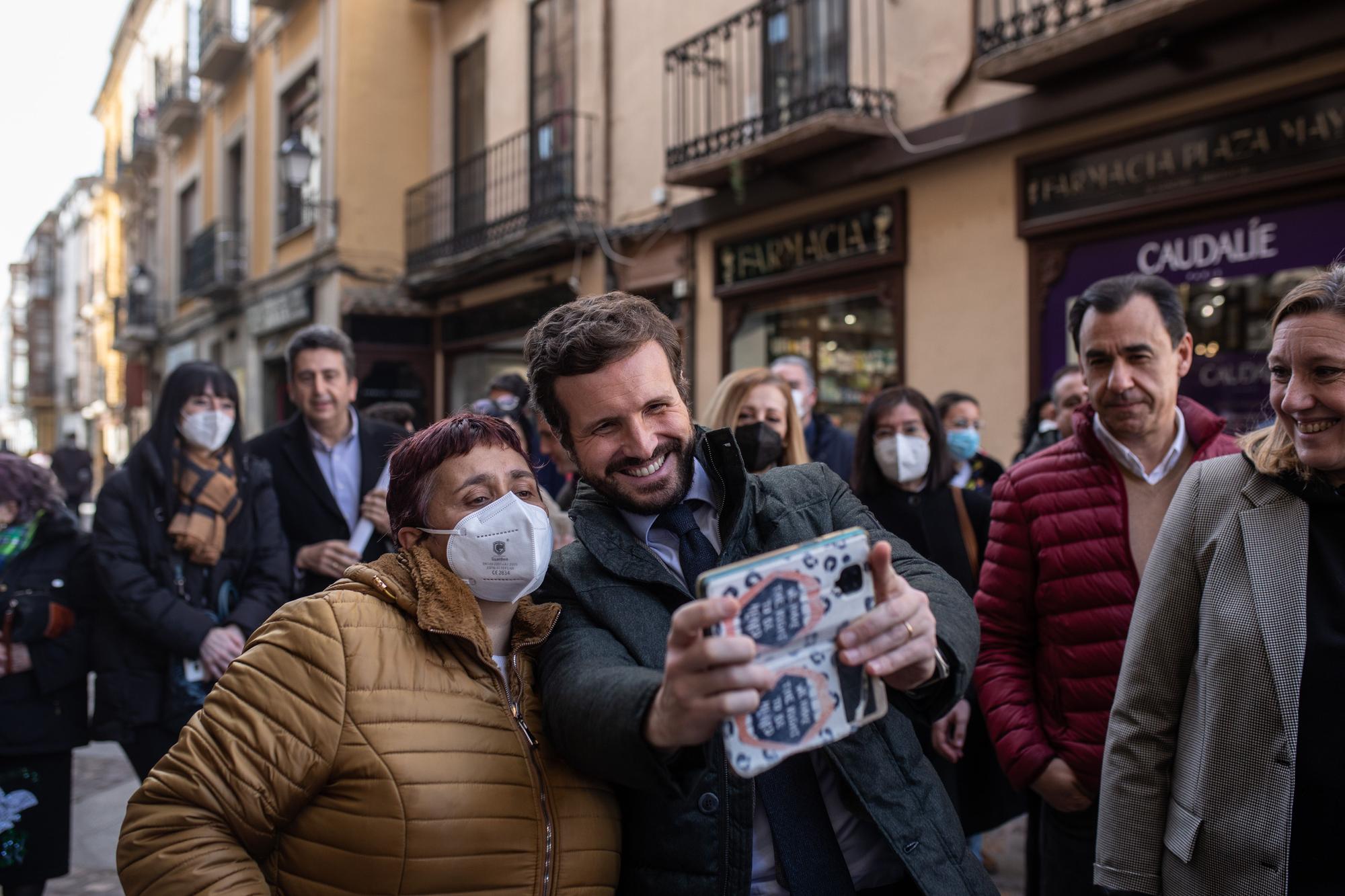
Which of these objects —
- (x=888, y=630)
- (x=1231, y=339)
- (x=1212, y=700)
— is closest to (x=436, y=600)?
(x=888, y=630)

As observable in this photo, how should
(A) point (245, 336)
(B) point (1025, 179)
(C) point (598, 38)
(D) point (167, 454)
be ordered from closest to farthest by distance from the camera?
(D) point (167, 454)
(B) point (1025, 179)
(C) point (598, 38)
(A) point (245, 336)

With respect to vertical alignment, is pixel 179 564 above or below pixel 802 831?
above

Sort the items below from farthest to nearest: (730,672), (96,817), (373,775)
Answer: (96,817) < (373,775) < (730,672)

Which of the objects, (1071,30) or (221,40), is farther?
(221,40)

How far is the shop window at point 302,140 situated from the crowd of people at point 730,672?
1570 cm

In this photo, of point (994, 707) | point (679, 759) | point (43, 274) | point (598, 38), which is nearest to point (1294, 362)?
point (994, 707)

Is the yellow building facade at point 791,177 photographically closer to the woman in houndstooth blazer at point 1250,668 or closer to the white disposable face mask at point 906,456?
the white disposable face mask at point 906,456

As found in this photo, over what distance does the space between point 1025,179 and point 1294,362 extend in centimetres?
618

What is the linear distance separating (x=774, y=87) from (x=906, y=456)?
22.0ft

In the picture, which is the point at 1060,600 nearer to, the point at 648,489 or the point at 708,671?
the point at 648,489

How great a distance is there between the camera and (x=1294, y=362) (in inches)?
85.8

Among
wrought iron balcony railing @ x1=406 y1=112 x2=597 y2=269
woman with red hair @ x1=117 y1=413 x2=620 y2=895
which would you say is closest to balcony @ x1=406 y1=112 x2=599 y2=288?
wrought iron balcony railing @ x1=406 y1=112 x2=597 y2=269

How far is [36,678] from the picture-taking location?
3.92 meters

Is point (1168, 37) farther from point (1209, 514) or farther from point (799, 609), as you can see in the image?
point (799, 609)
